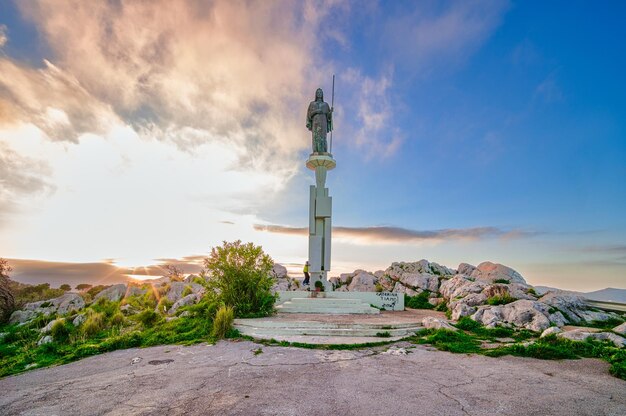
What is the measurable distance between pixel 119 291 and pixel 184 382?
55.0ft

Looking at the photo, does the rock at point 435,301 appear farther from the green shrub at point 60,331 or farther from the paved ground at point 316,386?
the green shrub at point 60,331

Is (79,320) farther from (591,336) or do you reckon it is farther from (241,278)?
(591,336)

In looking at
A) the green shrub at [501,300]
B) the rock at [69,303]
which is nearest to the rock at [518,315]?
the green shrub at [501,300]

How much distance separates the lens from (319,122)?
17.9m

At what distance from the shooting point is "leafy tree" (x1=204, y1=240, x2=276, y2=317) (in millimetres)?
10270

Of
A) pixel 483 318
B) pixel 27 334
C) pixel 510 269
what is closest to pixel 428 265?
pixel 510 269

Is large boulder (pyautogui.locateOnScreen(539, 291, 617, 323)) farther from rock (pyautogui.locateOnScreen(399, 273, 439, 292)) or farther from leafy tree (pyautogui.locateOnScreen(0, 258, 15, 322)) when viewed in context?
leafy tree (pyautogui.locateOnScreen(0, 258, 15, 322))

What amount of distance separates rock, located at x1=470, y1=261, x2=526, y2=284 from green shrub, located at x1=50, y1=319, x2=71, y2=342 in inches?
721

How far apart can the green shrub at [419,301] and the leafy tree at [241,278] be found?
363 inches

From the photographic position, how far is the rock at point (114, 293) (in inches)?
677

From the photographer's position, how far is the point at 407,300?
1734 centimetres

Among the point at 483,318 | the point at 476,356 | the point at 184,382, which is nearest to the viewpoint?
the point at 184,382

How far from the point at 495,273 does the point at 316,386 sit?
56.0ft

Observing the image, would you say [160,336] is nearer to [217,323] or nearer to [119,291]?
[217,323]
